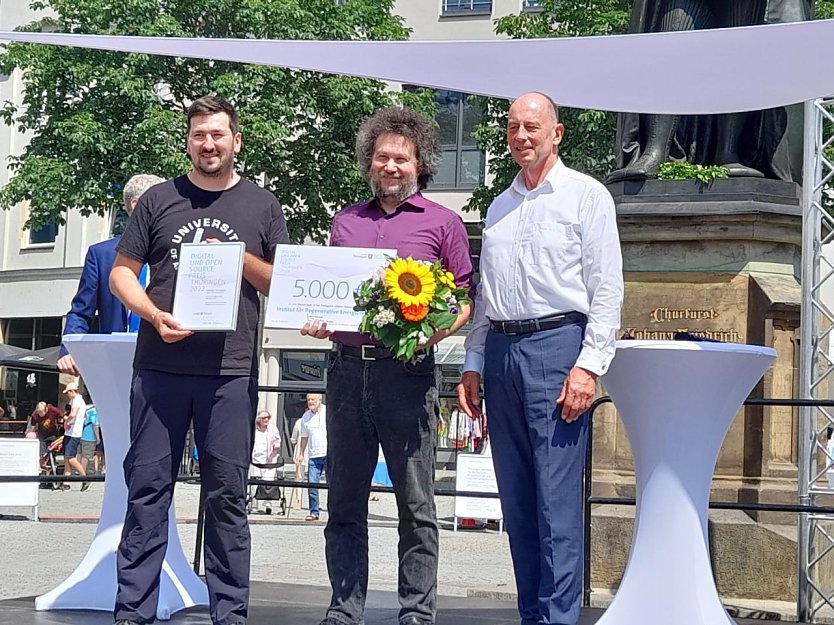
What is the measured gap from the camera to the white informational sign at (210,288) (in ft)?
16.0

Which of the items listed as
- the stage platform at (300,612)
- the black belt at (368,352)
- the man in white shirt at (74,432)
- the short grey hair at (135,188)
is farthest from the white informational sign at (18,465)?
the man in white shirt at (74,432)

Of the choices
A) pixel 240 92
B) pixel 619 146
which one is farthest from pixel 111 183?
pixel 619 146

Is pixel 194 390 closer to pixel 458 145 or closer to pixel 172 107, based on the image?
pixel 172 107

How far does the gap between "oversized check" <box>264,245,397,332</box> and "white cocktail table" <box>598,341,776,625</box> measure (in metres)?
1.01

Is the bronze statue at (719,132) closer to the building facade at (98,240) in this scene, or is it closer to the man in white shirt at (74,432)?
the man in white shirt at (74,432)

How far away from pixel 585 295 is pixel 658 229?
375 centimetres

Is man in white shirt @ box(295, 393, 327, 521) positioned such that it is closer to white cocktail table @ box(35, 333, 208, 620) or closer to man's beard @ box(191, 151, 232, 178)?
white cocktail table @ box(35, 333, 208, 620)

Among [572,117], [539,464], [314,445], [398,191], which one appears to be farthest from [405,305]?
[572,117]

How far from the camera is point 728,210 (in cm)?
826

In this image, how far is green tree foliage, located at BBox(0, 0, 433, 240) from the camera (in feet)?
78.7

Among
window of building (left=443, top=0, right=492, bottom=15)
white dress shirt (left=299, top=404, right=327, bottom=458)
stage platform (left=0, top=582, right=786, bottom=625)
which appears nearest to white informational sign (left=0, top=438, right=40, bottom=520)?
stage platform (left=0, top=582, right=786, bottom=625)

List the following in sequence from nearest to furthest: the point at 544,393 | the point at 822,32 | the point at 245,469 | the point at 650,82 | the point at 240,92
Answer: the point at 544,393 < the point at 245,469 < the point at 822,32 < the point at 650,82 < the point at 240,92

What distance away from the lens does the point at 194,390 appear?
16.6 feet

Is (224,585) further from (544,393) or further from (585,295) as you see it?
(585,295)
